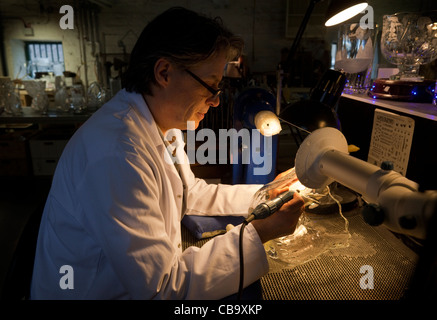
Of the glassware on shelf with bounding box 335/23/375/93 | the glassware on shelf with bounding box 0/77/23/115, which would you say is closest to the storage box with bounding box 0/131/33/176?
the glassware on shelf with bounding box 0/77/23/115

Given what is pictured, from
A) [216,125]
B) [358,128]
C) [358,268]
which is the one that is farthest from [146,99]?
[216,125]

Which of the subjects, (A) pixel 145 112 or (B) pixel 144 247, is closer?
(B) pixel 144 247

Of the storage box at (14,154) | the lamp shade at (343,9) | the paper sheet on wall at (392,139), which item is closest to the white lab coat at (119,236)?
the paper sheet on wall at (392,139)

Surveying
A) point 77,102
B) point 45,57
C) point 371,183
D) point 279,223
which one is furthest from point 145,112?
point 45,57

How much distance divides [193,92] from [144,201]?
0.41 m

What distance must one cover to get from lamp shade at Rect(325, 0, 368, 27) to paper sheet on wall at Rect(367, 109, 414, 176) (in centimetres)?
37

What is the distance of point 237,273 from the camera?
82 centimetres

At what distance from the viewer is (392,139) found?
1135mm

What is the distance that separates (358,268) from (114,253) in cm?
64

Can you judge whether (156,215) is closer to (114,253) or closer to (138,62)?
(114,253)

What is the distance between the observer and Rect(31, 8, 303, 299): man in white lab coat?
0.75 m

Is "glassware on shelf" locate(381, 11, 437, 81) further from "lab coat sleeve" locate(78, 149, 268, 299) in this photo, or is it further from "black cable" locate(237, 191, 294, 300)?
"lab coat sleeve" locate(78, 149, 268, 299)

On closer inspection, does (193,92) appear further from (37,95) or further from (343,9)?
(37,95)

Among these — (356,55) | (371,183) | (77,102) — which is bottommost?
(77,102)
